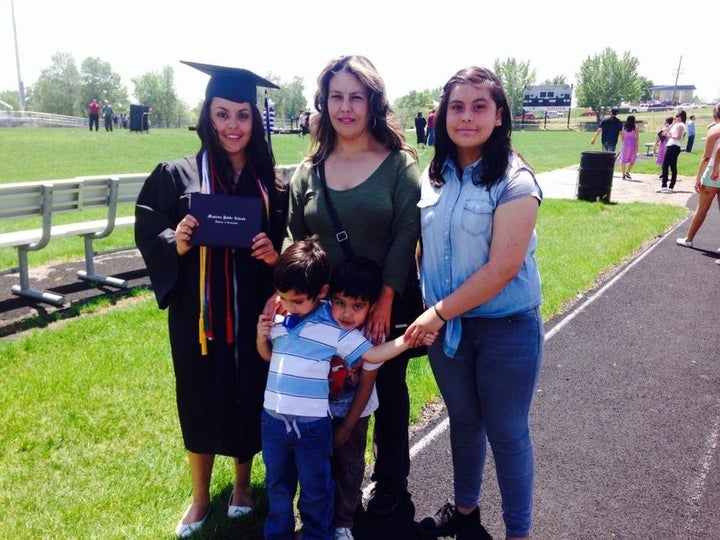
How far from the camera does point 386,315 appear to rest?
102 inches

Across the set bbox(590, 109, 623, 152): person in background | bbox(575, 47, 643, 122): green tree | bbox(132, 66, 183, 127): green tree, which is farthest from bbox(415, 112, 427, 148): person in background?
bbox(132, 66, 183, 127): green tree

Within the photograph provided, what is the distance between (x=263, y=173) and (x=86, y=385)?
231 centimetres

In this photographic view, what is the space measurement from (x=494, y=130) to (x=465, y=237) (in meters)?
0.44

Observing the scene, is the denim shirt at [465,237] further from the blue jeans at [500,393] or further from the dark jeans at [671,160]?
the dark jeans at [671,160]

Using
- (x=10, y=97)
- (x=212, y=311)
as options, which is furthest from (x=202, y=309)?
(x=10, y=97)

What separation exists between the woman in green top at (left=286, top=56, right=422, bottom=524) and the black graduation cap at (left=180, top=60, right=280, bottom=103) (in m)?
0.32

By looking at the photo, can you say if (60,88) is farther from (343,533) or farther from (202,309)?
(343,533)

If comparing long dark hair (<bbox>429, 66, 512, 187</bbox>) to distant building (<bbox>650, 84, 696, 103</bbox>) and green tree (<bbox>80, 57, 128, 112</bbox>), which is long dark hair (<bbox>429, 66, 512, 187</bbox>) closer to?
green tree (<bbox>80, 57, 128, 112</bbox>)

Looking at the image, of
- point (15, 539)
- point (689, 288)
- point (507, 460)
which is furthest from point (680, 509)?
point (689, 288)

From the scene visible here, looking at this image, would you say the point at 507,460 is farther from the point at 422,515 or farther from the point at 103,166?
the point at 103,166

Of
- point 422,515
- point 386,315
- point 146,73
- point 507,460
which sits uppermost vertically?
point 146,73

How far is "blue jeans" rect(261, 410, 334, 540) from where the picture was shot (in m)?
2.52

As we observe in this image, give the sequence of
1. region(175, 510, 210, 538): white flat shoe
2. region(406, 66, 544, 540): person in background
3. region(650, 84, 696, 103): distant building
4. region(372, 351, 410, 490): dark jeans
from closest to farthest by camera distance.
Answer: region(406, 66, 544, 540): person in background, region(175, 510, 210, 538): white flat shoe, region(372, 351, 410, 490): dark jeans, region(650, 84, 696, 103): distant building

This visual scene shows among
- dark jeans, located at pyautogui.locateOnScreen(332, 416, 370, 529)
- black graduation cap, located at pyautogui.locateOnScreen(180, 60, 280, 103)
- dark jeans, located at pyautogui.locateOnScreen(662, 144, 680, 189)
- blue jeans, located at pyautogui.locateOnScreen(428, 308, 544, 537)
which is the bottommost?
dark jeans, located at pyautogui.locateOnScreen(332, 416, 370, 529)
